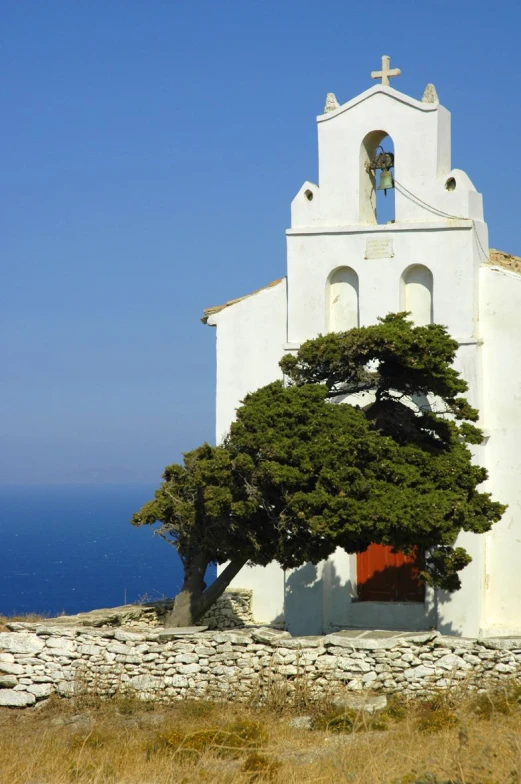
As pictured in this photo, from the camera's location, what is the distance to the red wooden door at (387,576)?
22922 millimetres

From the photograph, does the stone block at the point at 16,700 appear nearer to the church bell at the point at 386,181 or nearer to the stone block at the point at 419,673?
→ the stone block at the point at 419,673

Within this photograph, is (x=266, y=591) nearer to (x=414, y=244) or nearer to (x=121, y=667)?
(x=121, y=667)

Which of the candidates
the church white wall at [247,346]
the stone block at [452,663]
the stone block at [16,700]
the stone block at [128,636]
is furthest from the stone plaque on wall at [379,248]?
the stone block at [16,700]

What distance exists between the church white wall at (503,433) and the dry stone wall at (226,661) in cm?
395

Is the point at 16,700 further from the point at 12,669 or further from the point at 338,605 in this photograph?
the point at 338,605

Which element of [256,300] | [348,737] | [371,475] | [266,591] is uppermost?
[256,300]

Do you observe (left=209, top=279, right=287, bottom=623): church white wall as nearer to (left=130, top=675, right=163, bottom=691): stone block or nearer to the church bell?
the church bell

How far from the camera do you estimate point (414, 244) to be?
22.7 meters

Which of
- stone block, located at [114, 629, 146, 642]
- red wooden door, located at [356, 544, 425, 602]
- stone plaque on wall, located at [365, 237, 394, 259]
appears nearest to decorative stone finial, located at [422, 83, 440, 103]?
stone plaque on wall, located at [365, 237, 394, 259]

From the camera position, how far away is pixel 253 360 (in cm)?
2462

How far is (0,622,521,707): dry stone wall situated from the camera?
1734cm

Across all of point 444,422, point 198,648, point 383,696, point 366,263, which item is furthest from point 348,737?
point 366,263

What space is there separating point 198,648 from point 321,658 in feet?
6.59

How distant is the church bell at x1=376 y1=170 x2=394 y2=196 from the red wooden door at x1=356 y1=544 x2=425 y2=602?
719 cm
